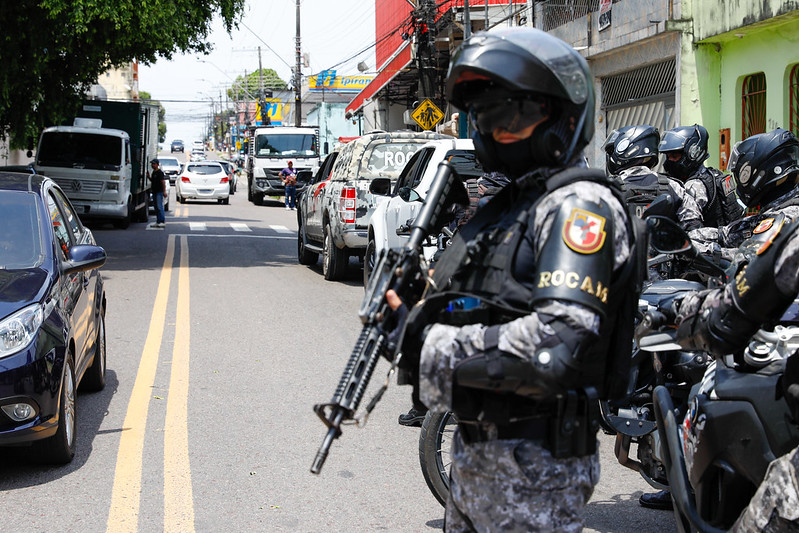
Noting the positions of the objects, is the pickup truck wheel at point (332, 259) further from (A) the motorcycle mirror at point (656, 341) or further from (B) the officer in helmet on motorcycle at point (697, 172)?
(A) the motorcycle mirror at point (656, 341)

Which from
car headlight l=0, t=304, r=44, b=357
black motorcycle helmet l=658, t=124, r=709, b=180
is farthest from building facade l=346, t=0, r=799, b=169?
car headlight l=0, t=304, r=44, b=357

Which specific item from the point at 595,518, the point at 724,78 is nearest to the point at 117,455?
the point at 595,518

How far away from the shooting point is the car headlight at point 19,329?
5.07 m

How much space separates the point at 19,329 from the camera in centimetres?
515

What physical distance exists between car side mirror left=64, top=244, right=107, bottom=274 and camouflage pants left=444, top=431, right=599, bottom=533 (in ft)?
13.8

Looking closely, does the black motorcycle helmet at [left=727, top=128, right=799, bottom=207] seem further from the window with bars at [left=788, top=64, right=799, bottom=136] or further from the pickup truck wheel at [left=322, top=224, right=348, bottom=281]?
the window with bars at [left=788, top=64, right=799, bottom=136]

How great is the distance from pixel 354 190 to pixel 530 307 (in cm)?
1065

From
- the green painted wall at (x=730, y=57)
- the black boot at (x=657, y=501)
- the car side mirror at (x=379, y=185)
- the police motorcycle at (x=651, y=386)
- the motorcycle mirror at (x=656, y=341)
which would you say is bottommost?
the black boot at (x=657, y=501)

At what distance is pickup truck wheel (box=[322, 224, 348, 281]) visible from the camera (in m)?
13.5

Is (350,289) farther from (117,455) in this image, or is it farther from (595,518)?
(595,518)

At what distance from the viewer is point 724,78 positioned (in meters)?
15.4

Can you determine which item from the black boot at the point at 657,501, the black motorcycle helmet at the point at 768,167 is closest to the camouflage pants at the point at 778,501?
the black motorcycle helmet at the point at 768,167

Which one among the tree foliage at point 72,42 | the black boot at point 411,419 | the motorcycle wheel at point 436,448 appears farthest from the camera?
the tree foliage at point 72,42

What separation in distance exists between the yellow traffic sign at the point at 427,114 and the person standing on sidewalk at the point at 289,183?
30.9ft
